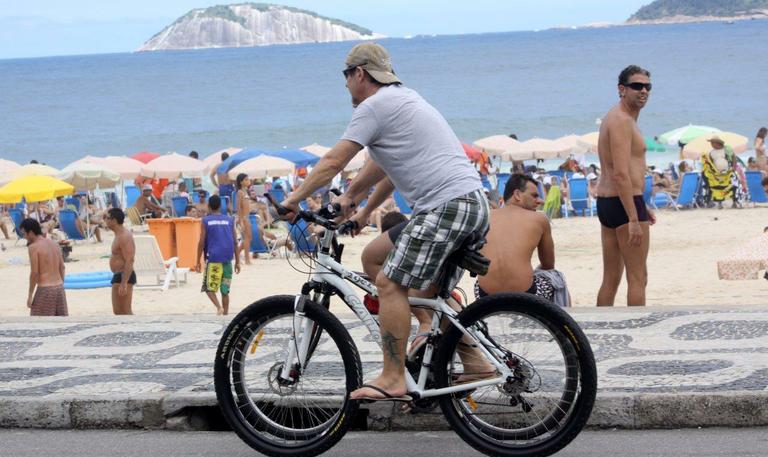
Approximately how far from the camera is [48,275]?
12039 millimetres

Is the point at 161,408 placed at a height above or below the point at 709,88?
above

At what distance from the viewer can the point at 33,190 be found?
2275 centimetres

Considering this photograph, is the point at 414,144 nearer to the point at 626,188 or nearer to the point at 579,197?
the point at 626,188

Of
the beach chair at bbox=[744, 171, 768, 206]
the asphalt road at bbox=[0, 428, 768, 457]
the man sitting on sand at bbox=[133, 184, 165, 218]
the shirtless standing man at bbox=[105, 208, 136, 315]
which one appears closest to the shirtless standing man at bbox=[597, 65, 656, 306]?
the asphalt road at bbox=[0, 428, 768, 457]

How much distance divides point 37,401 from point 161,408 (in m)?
0.65

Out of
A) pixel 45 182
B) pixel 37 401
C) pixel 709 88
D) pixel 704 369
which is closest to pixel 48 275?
pixel 37 401

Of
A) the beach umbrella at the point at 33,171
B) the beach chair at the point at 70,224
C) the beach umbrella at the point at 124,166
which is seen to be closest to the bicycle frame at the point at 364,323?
the beach chair at the point at 70,224

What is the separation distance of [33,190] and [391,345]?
18993 mm

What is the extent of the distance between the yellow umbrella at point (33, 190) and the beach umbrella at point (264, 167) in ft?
14.4

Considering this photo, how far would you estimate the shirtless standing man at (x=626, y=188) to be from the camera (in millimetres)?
8039

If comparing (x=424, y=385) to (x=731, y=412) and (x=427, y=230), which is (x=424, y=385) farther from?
(x=731, y=412)

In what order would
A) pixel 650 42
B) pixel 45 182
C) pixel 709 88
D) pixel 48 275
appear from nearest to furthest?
pixel 48 275
pixel 45 182
pixel 709 88
pixel 650 42

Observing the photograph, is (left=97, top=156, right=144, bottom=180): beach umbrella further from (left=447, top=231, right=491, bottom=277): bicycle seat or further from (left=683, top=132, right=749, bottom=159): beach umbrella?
(left=447, top=231, right=491, bottom=277): bicycle seat

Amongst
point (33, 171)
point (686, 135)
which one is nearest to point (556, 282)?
point (33, 171)
